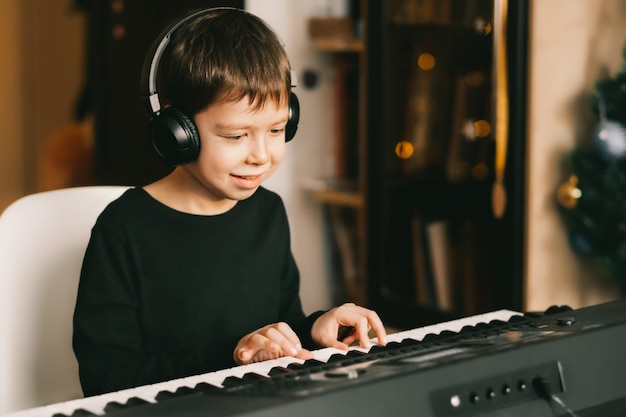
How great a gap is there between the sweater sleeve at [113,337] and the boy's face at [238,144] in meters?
0.16

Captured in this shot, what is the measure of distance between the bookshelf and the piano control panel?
66.0 inches

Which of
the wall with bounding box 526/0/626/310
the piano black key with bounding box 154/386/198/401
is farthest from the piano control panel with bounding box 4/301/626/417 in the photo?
the wall with bounding box 526/0/626/310

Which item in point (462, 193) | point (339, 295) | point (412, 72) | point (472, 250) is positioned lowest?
point (339, 295)

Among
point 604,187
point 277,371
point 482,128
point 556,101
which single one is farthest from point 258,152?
point 482,128

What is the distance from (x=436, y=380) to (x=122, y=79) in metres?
2.78

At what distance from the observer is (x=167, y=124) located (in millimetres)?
979

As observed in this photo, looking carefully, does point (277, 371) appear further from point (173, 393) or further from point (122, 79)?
point (122, 79)

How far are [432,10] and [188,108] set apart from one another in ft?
6.65

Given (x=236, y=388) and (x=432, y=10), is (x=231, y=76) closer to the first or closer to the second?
(x=236, y=388)

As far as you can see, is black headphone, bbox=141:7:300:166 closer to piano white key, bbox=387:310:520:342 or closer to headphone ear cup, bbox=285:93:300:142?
headphone ear cup, bbox=285:93:300:142

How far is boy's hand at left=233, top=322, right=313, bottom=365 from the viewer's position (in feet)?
2.95

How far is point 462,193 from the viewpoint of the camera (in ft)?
9.22

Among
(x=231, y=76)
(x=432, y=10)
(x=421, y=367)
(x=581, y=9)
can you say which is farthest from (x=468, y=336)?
(x=432, y=10)

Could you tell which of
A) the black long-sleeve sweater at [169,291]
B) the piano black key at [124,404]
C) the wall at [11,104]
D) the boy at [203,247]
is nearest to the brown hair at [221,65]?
the boy at [203,247]
